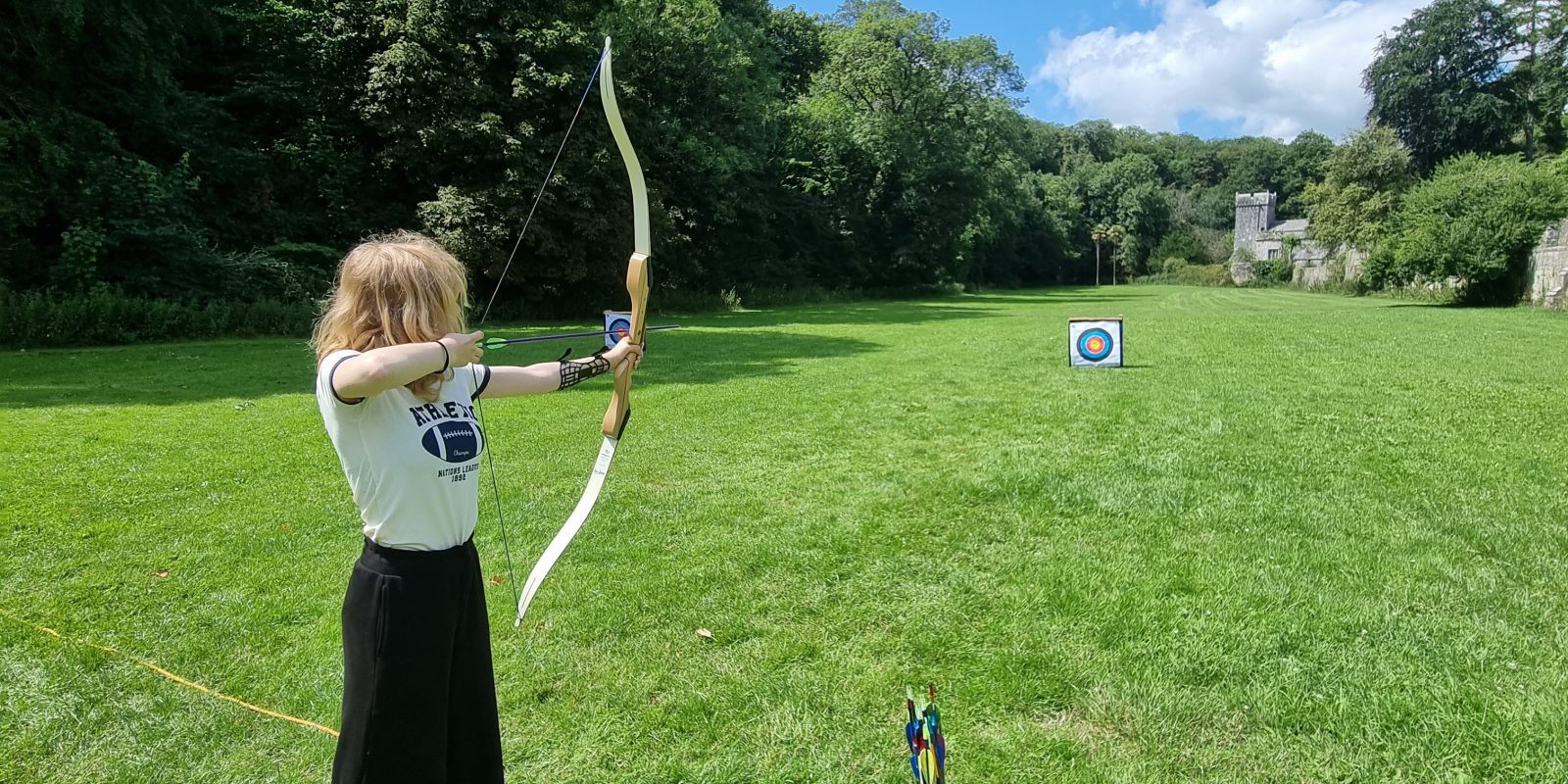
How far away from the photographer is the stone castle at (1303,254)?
21812mm

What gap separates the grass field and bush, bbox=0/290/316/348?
23.6 feet

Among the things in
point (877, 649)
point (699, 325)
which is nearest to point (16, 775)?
point (877, 649)

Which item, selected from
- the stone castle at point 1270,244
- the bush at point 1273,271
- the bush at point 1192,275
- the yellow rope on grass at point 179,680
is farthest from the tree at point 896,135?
the yellow rope on grass at point 179,680

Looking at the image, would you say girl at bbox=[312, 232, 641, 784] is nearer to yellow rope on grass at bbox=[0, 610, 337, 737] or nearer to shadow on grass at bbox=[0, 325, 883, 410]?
yellow rope on grass at bbox=[0, 610, 337, 737]

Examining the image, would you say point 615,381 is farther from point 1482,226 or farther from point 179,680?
point 1482,226

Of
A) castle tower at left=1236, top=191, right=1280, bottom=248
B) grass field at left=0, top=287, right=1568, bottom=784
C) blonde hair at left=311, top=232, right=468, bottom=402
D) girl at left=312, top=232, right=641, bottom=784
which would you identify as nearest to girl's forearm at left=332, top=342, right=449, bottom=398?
girl at left=312, top=232, right=641, bottom=784

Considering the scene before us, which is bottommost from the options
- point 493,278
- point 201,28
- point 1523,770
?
point 1523,770

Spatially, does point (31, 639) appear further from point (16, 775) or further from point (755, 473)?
point (755, 473)

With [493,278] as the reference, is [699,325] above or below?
below

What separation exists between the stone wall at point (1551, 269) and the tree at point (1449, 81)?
128 feet

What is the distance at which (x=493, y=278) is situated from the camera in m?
19.2

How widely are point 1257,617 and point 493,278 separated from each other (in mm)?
18513

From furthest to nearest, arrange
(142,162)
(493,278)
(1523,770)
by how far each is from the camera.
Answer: (493,278), (142,162), (1523,770)

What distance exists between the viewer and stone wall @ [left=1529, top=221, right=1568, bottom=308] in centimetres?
2144
